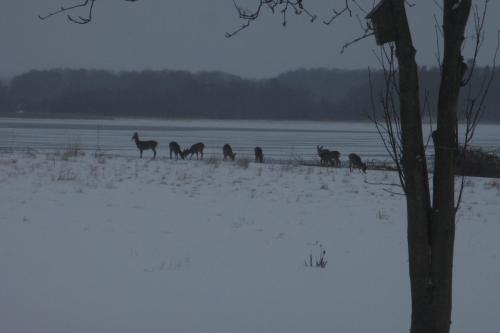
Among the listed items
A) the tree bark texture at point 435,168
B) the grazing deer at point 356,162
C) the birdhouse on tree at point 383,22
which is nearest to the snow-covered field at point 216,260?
the tree bark texture at point 435,168

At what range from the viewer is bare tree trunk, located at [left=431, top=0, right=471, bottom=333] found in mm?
3408

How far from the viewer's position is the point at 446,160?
3467 mm

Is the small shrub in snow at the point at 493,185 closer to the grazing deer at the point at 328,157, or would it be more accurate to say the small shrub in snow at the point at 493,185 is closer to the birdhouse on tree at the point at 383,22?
the grazing deer at the point at 328,157

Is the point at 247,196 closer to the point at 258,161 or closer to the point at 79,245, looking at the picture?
the point at 79,245

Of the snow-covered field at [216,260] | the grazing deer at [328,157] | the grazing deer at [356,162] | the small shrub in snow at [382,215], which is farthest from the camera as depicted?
the grazing deer at [328,157]

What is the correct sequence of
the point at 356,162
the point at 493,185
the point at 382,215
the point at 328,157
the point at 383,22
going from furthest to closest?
the point at 328,157
the point at 356,162
the point at 493,185
the point at 382,215
the point at 383,22

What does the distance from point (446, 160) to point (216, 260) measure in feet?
13.9

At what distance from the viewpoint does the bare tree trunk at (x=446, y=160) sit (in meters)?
3.41

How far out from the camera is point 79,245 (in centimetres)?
781

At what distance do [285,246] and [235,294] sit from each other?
91.2 inches

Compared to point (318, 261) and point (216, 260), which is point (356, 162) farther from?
point (216, 260)

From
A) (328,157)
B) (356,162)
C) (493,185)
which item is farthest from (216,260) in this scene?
(328,157)

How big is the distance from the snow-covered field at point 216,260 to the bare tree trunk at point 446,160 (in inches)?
67.5

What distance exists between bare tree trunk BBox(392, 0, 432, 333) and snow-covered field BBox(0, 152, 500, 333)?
5.65ft
